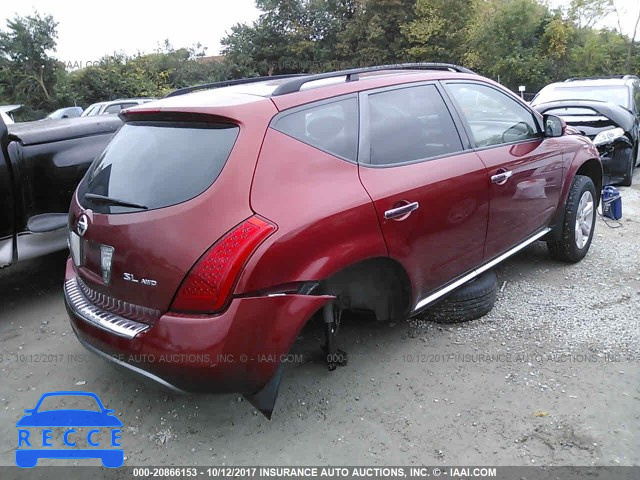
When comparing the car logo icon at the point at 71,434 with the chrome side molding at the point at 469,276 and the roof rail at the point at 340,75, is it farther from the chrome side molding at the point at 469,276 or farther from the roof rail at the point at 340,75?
the roof rail at the point at 340,75

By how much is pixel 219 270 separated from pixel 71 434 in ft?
4.41

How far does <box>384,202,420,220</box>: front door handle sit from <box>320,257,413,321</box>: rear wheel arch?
225 millimetres

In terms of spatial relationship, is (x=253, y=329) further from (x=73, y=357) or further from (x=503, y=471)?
(x=73, y=357)

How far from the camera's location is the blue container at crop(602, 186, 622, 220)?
5.75 m

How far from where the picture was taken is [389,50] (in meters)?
34.6

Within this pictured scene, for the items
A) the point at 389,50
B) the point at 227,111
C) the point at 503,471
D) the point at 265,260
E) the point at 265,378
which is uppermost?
the point at 389,50

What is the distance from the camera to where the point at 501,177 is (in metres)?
3.47

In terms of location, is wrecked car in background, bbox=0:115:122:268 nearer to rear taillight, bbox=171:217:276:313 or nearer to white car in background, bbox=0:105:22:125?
white car in background, bbox=0:105:22:125

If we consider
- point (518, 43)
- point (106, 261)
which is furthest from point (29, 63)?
point (106, 261)

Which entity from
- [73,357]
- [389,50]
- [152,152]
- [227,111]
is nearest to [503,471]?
[227,111]

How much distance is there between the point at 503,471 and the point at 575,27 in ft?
92.4

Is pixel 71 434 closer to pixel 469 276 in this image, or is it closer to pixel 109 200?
pixel 109 200

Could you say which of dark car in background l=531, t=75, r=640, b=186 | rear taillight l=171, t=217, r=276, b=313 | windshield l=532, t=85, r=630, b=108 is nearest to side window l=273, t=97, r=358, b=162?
rear taillight l=171, t=217, r=276, b=313

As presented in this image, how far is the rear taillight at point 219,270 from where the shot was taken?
2191 millimetres
